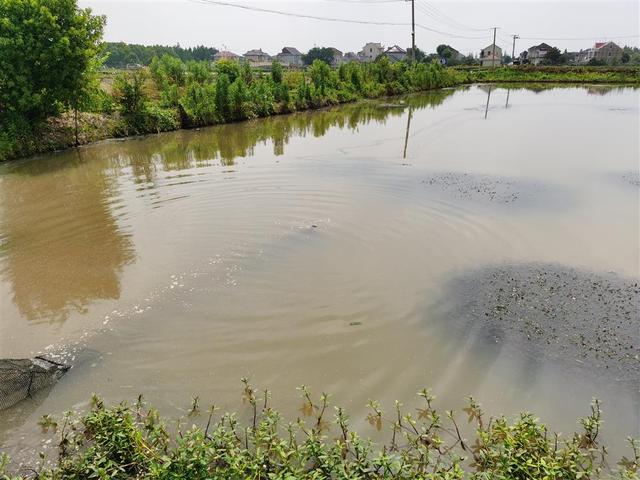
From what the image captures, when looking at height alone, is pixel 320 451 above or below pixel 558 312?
above

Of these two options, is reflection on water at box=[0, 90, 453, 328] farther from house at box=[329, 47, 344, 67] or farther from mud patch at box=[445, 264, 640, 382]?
house at box=[329, 47, 344, 67]

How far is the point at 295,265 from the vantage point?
7336 millimetres

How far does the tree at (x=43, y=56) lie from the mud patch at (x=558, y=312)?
16675 millimetres

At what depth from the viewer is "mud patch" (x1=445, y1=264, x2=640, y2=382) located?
5070 millimetres

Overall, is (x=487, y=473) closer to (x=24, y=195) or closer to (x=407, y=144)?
(x=24, y=195)

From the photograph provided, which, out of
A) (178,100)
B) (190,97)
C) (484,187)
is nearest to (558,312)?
(484,187)

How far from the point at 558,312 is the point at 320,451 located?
429cm

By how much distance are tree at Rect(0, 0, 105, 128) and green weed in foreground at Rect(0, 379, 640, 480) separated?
53.0 feet

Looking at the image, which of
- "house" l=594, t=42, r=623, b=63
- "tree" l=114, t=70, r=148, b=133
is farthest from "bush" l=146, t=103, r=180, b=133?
"house" l=594, t=42, r=623, b=63

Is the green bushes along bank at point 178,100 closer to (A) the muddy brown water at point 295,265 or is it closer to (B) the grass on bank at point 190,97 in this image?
(B) the grass on bank at point 190,97

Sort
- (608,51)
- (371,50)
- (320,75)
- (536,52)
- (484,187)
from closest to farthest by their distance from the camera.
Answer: (484,187)
(320,75)
(608,51)
(536,52)
(371,50)

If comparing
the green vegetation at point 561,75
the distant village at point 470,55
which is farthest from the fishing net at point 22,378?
the distant village at point 470,55

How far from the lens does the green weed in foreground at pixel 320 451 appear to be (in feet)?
10.4

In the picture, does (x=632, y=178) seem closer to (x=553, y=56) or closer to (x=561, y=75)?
(x=561, y=75)
